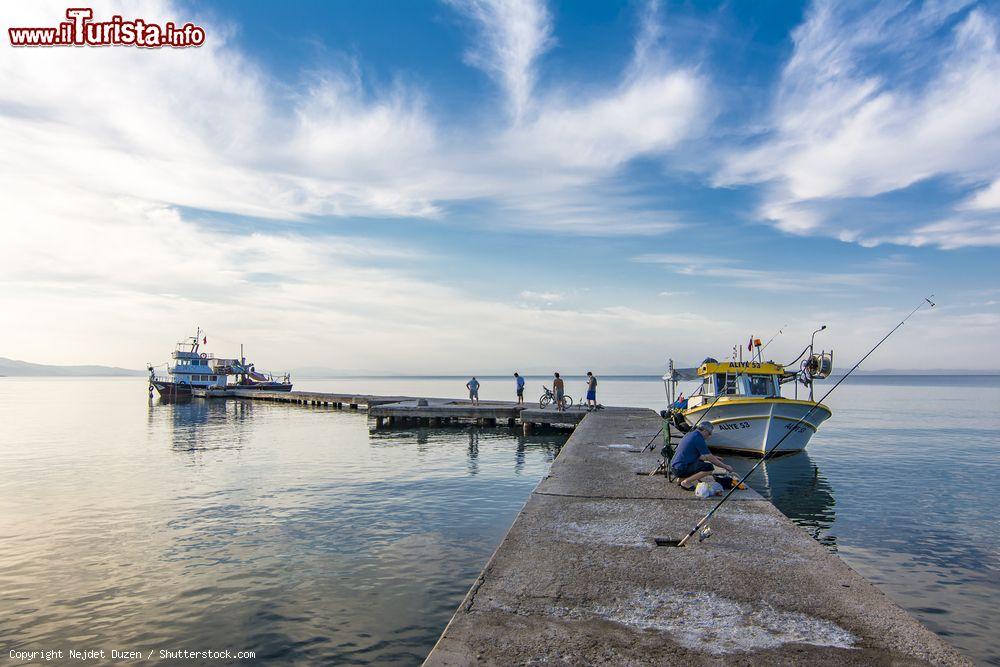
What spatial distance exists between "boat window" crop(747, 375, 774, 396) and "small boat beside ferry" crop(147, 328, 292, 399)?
2334 inches

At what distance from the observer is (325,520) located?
13211 mm

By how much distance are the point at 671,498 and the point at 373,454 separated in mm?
16252

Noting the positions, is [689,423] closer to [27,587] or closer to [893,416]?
[27,587]

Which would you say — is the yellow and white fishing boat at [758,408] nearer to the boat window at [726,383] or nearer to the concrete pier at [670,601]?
the boat window at [726,383]

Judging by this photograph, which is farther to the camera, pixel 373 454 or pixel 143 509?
pixel 373 454


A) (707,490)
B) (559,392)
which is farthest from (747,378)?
(707,490)

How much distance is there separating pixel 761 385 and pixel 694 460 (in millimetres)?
14003

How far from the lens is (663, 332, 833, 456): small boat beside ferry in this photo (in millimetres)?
21484

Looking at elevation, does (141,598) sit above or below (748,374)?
below

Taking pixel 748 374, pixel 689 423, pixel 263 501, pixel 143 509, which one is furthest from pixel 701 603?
pixel 689 423

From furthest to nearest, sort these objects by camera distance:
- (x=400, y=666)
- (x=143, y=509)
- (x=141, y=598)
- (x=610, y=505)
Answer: (x=143, y=509), (x=610, y=505), (x=141, y=598), (x=400, y=666)

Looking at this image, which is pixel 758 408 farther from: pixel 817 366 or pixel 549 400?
pixel 549 400

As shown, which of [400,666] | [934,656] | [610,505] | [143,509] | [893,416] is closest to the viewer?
[934,656]

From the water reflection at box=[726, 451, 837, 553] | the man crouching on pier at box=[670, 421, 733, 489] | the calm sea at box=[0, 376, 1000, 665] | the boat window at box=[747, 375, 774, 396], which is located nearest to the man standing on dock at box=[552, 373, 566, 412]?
the calm sea at box=[0, 376, 1000, 665]
